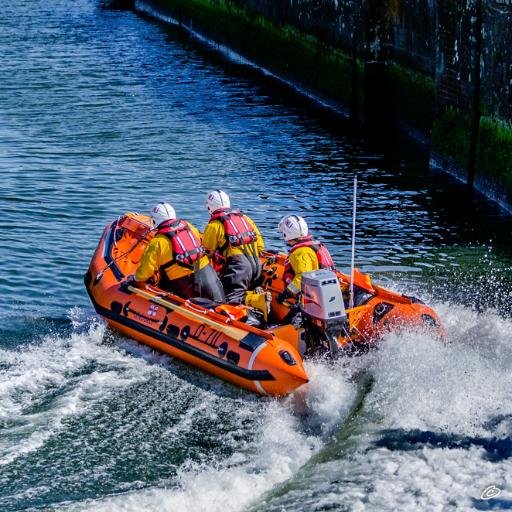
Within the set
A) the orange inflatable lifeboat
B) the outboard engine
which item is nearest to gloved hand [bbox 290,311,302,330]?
the orange inflatable lifeboat

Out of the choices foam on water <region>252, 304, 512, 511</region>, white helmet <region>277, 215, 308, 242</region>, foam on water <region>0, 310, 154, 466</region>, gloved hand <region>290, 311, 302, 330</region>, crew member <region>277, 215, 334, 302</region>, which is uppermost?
white helmet <region>277, 215, 308, 242</region>

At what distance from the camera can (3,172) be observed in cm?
1864

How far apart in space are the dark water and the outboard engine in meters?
0.30

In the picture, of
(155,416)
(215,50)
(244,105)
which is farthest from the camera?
(215,50)

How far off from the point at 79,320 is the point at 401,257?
15.3 feet

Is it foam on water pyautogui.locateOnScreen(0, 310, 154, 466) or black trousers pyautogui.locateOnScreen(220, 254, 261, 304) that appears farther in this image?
black trousers pyautogui.locateOnScreen(220, 254, 261, 304)

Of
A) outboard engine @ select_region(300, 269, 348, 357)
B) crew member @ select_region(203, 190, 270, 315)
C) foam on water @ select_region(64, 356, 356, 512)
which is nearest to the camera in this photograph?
foam on water @ select_region(64, 356, 356, 512)

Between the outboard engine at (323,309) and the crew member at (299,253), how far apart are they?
31cm

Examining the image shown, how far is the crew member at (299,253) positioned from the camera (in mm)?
11133

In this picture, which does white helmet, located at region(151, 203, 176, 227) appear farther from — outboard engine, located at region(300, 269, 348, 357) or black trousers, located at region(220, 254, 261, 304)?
outboard engine, located at region(300, 269, 348, 357)

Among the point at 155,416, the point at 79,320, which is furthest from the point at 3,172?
the point at 155,416

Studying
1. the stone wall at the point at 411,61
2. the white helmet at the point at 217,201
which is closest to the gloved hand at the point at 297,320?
the white helmet at the point at 217,201

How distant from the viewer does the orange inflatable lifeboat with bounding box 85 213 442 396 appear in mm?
10625

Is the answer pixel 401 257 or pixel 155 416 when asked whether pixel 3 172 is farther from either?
pixel 155 416
